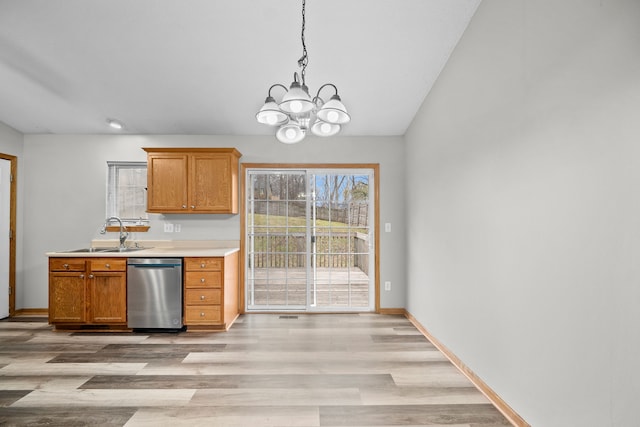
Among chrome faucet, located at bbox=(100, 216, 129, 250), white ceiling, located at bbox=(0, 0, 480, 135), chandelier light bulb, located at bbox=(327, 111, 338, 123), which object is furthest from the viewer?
chrome faucet, located at bbox=(100, 216, 129, 250)

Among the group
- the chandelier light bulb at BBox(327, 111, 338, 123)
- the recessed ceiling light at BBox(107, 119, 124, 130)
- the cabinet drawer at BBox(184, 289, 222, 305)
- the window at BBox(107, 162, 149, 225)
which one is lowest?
the cabinet drawer at BBox(184, 289, 222, 305)

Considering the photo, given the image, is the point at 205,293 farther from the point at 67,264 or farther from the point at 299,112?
the point at 299,112

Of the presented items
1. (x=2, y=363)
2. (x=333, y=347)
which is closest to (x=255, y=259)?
(x=333, y=347)

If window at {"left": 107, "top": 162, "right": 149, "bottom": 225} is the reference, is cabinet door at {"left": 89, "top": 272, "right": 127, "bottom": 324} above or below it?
below

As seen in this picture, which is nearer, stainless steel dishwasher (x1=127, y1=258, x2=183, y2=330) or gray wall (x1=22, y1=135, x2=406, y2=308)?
stainless steel dishwasher (x1=127, y1=258, x2=183, y2=330)

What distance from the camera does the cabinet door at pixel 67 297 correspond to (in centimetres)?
369

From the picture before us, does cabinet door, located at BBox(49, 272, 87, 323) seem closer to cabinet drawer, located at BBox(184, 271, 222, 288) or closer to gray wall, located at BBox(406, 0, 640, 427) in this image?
cabinet drawer, located at BBox(184, 271, 222, 288)

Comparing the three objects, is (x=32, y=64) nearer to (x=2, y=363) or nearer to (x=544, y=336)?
(x=2, y=363)

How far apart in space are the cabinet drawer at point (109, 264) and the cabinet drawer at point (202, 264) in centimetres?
70

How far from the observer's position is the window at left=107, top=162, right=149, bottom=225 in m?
4.48

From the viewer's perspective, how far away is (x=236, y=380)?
2578 mm

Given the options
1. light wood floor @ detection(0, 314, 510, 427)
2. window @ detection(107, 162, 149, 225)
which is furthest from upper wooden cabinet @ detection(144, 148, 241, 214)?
light wood floor @ detection(0, 314, 510, 427)

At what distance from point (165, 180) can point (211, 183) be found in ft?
1.85

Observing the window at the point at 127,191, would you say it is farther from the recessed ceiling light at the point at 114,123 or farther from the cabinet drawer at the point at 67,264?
the cabinet drawer at the point at 67,264
